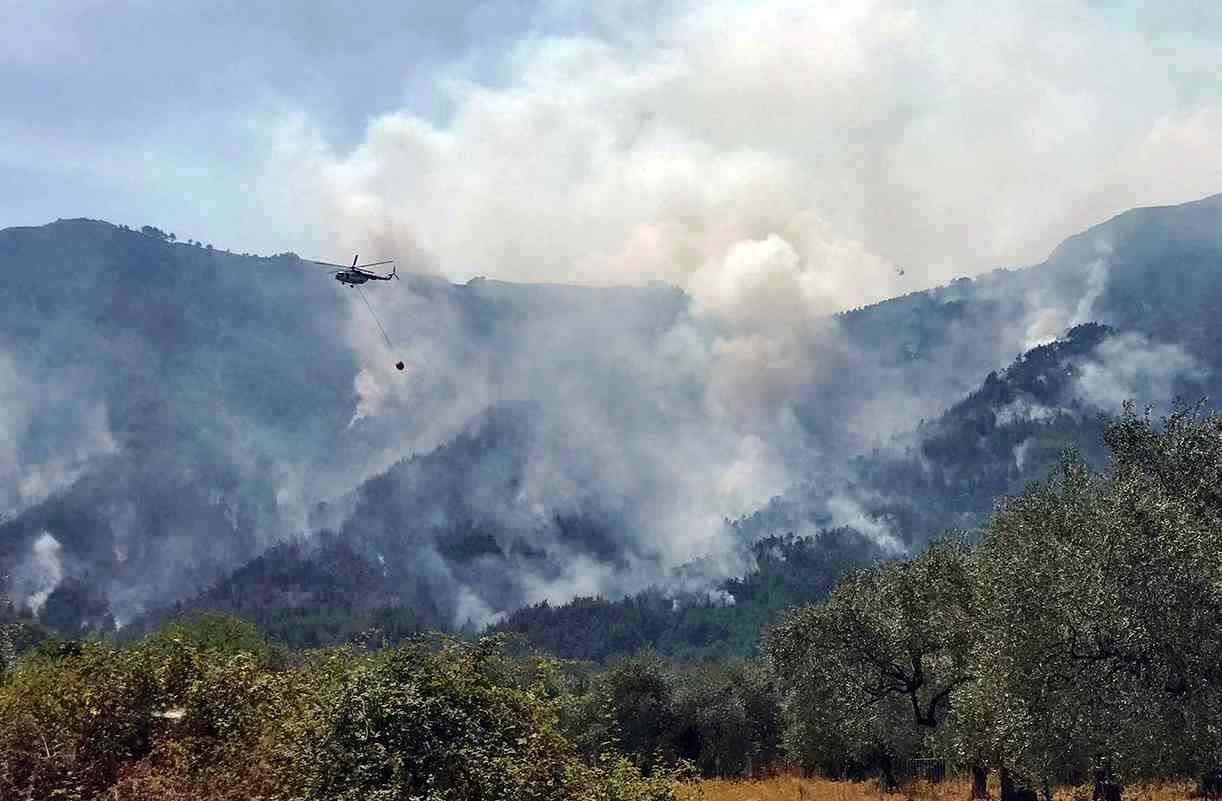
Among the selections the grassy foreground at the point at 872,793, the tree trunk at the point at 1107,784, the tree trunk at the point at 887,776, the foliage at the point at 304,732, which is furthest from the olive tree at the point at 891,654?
the foliage at the point at 304,732

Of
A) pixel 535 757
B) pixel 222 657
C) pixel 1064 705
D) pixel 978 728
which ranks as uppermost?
pixel 222 657

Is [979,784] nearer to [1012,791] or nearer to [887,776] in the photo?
[1012,791]

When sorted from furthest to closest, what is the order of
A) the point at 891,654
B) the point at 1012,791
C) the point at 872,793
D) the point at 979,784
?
1. the point at 891,654
2. the point at 872,793
3. the point at 979,784
4. the point at 1012,791

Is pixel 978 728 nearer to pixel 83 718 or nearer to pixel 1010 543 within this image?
pixel 1010 543

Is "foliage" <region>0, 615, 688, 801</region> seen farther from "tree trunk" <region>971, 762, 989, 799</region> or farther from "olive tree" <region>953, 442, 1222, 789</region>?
"tree trunk" <region>971, 762, 989, 799</region>

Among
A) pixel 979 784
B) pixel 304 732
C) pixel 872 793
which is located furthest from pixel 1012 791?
pixel 304 732

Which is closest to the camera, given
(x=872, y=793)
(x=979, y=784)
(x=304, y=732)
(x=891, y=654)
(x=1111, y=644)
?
(x=304, y=732)

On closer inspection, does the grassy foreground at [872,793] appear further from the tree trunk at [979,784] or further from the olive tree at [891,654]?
the olive tree at [891,654]

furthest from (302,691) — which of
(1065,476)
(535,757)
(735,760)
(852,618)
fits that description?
(735,760)

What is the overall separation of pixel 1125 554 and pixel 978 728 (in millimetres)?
15264

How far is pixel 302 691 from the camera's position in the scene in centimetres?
2412

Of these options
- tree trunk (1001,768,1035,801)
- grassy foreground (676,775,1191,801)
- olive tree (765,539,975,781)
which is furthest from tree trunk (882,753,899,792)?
tree trunk (1001,768,1035,801)

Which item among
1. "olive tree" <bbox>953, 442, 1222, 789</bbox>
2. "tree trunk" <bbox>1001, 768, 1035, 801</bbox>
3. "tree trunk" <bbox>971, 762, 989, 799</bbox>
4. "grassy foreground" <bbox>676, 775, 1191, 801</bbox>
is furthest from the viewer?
"tree trunk" <bbox>971, 762, 989, 799</bbox>

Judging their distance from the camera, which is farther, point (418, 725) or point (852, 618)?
point (852, 618)
